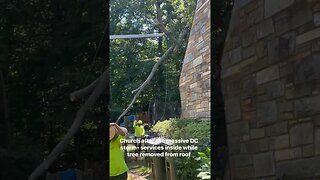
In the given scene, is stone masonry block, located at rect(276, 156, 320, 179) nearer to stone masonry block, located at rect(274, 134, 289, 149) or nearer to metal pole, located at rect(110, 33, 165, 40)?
stone masonry block, located at rect(274, 134, 289, 149)

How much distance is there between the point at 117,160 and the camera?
2432 mm

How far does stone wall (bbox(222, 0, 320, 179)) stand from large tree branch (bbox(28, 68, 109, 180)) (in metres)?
0.71

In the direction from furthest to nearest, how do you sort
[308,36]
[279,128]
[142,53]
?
1. [142,53]
2. [279,128]
3. [308,36]

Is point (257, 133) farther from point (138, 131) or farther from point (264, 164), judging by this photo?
point (138, 131)

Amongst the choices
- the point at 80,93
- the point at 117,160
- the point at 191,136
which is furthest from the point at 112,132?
the point at 191,136

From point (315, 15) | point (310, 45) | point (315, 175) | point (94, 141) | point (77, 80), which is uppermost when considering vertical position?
point (315, 15)

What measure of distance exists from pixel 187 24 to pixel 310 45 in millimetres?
697

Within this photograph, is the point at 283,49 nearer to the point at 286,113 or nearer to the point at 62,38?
the point at 286,113

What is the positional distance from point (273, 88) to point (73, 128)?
3.85 ft

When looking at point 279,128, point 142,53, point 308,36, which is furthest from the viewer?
point 142,53

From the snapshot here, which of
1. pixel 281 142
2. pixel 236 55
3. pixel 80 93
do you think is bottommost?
pixel 281 142

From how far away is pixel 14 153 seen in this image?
247cm

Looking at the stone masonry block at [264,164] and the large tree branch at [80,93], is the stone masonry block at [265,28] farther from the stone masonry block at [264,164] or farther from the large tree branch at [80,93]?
the large tree branch at [80,93]

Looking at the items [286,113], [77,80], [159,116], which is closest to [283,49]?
[286,113]
